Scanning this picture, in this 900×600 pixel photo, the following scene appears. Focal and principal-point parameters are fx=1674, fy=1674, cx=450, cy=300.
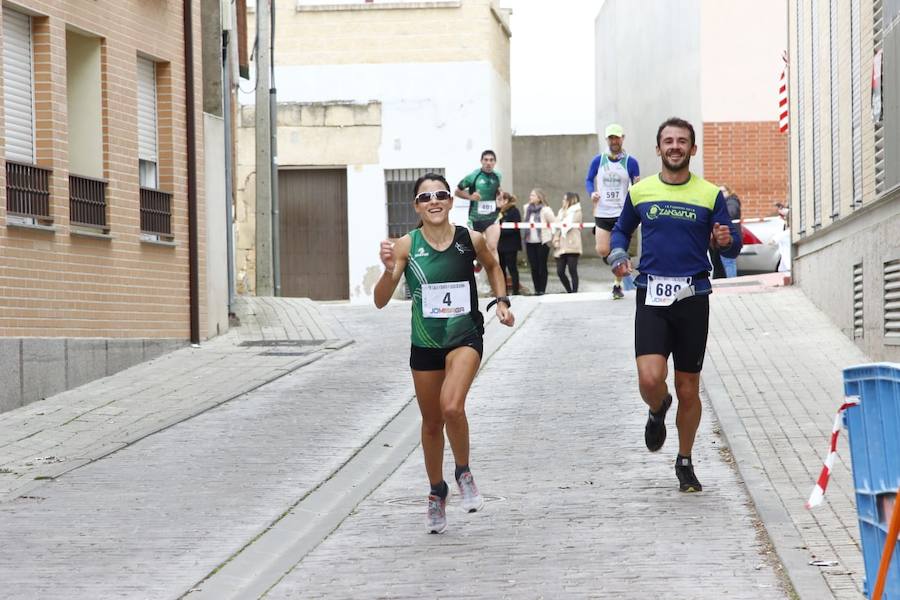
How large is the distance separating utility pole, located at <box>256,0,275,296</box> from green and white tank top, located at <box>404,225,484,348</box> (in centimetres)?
1770

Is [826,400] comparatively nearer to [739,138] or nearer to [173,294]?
[173,294]

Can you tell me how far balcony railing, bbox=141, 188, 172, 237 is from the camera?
1831 centimetres

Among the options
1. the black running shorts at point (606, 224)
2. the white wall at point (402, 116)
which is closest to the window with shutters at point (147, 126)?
the black running shorts at point (606, 224)

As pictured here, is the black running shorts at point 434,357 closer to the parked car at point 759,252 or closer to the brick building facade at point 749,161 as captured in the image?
the parked car at point 759,252

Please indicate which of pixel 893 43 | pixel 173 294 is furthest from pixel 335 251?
pixel 893 43

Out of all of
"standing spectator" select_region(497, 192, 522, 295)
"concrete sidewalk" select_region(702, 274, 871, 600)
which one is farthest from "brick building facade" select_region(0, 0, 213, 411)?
"concrete sidewalk" select_region(702, 274, 871, 600)

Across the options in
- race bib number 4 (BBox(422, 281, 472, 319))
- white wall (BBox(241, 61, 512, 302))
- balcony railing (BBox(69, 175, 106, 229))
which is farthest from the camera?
white wall (BBox(241, 61, 512, 302))

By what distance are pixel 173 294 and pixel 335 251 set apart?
1615 cm

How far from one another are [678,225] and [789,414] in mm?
3583

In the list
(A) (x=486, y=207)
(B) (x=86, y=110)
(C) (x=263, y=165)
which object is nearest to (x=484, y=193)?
(A) (x=486, y=207)

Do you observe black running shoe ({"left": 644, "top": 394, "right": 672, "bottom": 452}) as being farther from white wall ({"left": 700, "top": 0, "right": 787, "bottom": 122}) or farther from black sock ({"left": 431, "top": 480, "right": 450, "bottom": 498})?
white wall ({"left": 700, "top": 0, "right": 787, "bottom": 122})

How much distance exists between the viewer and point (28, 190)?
50.1 ft

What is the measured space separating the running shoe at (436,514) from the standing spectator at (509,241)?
15028 mm

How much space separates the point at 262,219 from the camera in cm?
2628
